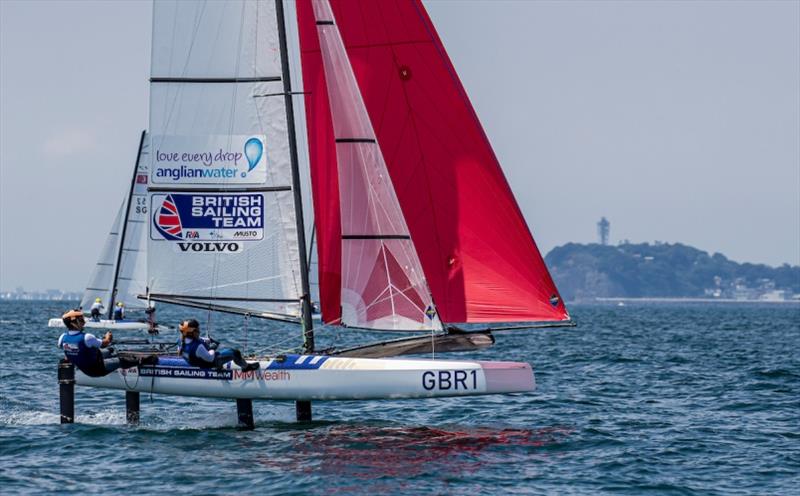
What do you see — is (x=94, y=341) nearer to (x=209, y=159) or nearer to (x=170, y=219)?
(x=170, y=219)

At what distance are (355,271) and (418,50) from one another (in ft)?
11.2

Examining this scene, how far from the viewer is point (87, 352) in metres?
16.5

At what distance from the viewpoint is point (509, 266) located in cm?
1659

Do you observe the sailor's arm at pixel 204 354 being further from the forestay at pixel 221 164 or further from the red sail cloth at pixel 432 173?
the red sail cloth at pixel 432 173

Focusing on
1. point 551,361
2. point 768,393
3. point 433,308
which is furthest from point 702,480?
point 551,361

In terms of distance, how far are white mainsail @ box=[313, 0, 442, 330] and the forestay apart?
782 millimetres

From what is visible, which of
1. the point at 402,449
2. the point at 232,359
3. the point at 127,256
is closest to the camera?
the point at 402,449

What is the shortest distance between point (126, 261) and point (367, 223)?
99.4ft

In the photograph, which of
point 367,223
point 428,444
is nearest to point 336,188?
point 367,223

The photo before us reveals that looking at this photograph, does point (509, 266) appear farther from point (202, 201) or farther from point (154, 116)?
point (154, 116)

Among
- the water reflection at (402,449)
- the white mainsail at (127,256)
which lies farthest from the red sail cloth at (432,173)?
the white mainsail at (127,256)

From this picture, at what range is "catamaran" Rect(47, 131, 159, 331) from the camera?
43281 millimetres

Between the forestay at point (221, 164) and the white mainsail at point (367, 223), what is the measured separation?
78cm

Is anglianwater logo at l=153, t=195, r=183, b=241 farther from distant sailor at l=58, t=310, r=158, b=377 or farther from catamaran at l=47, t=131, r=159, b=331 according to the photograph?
catamaran at l=47, t=131, r=159, b=331
